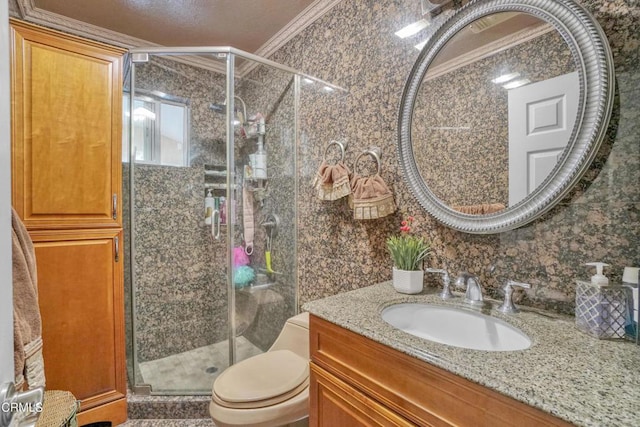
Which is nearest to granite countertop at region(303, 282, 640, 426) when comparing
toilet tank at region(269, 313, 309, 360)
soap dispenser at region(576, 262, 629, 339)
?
soap dispenser at region(576, 262, 629, 339)

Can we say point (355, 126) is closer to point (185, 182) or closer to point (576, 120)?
point (576, 120)

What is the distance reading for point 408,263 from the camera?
1235 millimetres

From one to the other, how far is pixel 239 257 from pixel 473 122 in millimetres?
1601

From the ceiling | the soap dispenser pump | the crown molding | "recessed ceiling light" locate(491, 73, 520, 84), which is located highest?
the ceiling

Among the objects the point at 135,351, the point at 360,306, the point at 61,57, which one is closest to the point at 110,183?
the point at 61,57

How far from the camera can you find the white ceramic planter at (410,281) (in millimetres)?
1206

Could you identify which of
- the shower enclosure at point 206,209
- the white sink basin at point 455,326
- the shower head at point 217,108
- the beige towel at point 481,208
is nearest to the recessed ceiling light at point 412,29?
the shower enclosure at point 206,209

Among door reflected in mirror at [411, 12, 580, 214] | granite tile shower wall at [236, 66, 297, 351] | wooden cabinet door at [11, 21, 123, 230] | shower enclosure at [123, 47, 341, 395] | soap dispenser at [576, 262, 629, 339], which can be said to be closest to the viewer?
soap dispenser at [576, 262, 629, 339]

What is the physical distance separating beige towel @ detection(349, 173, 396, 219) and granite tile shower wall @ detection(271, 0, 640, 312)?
0.05m

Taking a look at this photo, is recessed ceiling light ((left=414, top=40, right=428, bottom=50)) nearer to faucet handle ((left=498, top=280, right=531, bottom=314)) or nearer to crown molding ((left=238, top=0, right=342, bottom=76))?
crown molding ((left=238, top=0, right=342, bottom=76))

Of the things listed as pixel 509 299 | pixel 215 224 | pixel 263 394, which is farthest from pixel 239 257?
pixel 509 299

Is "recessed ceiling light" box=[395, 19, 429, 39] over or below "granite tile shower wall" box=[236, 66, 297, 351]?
over

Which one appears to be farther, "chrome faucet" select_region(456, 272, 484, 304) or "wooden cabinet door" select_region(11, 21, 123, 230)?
"wooden cabinet door" select_region(11, 21, 123, 230)

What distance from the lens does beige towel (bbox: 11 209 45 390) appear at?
1.13 m
